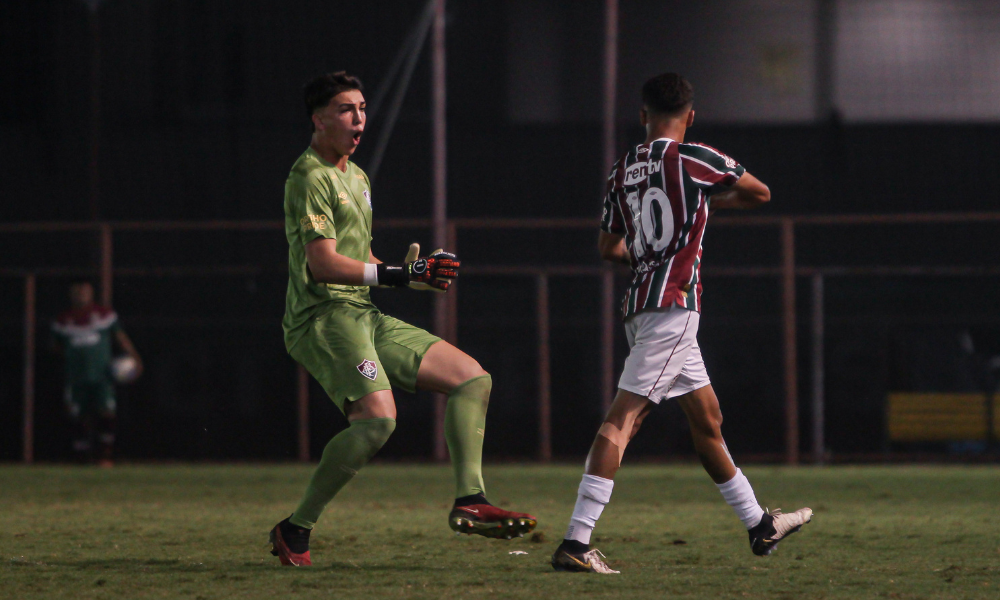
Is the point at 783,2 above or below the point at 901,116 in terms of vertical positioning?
above

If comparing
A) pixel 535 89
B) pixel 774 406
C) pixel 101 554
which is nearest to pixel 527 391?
pixel 774 406

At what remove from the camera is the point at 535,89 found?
1930 centimetres

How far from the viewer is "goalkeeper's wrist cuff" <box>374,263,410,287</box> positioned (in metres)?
5.25

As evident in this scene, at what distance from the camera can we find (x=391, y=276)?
5.26m

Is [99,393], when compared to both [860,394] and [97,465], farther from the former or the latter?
[860,394]

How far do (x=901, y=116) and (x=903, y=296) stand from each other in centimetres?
315

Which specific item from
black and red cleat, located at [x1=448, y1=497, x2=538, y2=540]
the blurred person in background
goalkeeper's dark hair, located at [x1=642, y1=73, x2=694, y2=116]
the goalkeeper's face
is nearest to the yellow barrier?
the blurred person in background

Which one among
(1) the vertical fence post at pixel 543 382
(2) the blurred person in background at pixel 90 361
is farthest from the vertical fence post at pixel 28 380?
(1) the vertical fence post at pixel 543 382

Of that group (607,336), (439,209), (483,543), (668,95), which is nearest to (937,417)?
(607,336)

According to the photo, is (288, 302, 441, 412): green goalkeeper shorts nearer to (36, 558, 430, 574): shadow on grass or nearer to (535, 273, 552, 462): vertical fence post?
(36, 558, 430, 574): shadow on grass

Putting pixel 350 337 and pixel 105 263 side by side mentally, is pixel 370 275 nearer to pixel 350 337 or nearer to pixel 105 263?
pixel 350 337

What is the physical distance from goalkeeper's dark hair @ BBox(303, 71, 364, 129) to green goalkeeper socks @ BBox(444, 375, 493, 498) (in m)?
1.25

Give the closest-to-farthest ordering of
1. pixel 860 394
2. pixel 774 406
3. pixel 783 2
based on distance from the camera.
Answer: pixel 860 394 → pixel 774 406 → pixel 783 2

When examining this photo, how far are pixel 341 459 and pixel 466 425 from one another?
1.68ft
